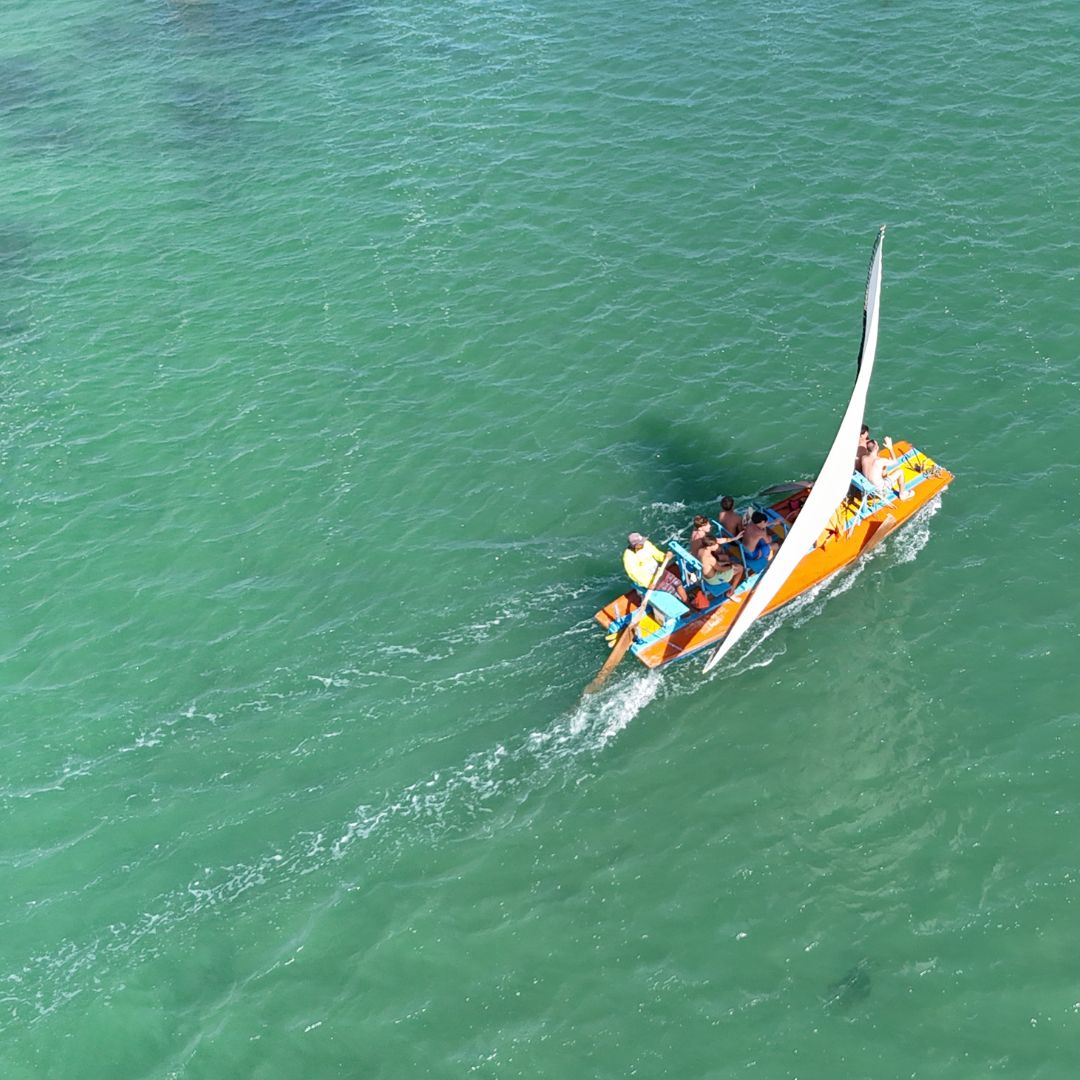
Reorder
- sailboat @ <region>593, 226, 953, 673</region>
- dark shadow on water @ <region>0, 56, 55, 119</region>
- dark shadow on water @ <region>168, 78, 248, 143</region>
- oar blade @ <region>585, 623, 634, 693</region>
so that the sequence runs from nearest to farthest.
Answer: sailboat @ <region>593, 226, 953, 673</region>
oar blade @ <region>585, 623, 634, 693</region>
dark shadow on water @ <region>168, 78, 248, 143</region>
dark shadow on water @ <region>0, 56, 55, 119</region>

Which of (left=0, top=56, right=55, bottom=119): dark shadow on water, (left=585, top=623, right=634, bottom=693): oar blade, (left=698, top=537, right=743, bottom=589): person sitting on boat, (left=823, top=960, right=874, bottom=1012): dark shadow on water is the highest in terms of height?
(left=0, top=56, right=55, bottom=119): dark shadow on water

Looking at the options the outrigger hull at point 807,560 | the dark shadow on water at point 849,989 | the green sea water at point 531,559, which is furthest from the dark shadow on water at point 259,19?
the dark shadow on water at point 849,989

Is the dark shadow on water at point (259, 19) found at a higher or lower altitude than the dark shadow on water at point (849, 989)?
higher

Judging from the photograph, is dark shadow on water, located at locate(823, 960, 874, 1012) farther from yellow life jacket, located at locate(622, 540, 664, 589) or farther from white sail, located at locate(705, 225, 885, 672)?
yellow life jacket, located at locate(622, 540, 664, 589)

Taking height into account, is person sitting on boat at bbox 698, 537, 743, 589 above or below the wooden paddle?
above

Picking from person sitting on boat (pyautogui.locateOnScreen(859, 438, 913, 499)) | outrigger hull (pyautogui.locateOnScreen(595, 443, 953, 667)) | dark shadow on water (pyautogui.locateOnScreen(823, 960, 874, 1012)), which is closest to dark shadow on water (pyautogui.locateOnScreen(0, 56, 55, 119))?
outrigger hull (pyautogui.locateOnScreen(595, 443, 953, 667))

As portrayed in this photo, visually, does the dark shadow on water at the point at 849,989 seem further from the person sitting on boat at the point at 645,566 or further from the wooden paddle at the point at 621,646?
the person sitting on boat at the point at 645,566

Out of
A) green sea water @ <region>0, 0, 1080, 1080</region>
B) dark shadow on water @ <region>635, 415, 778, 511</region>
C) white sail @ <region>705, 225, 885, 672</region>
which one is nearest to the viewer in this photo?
green sea water @ <region>0, 0, 1080, 1080</region>
